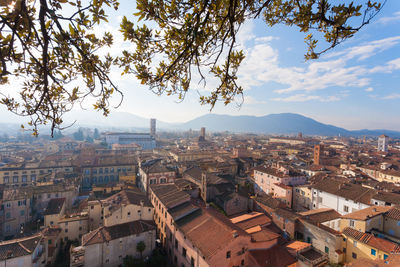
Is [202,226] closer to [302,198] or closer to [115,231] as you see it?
[115,231]

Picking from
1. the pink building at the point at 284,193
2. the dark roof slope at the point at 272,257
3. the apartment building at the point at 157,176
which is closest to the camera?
the dark roof slope at the point at 272,257

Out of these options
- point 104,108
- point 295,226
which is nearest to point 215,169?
point 295,226

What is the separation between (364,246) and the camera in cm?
1686

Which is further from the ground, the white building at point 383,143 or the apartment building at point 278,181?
the white building at point 383,143

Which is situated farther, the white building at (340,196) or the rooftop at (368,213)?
the white building at (340,196)

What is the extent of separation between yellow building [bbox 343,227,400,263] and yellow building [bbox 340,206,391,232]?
832 mm

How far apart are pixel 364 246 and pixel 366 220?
2476mm

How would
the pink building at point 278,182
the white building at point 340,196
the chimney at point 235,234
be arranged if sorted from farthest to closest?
the pink building at point 278,182, the white building at point 340,196, the chimney at point 235,234

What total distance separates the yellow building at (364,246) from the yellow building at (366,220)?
83 cm

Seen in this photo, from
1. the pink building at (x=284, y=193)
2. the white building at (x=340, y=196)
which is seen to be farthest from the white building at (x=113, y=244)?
the white building at (x=340, y=196)

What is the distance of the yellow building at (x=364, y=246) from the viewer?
51.6 ft

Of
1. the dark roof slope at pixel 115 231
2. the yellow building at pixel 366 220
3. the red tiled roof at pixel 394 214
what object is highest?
the red tiled roof at pixel 394 214

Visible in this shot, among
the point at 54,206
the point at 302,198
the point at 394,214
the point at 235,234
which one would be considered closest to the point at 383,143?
the point at 302,198

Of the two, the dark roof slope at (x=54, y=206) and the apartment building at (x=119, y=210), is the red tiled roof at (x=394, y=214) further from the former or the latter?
the dark roof slope at (x=54, y=206)
